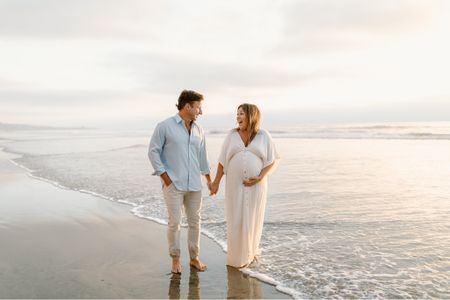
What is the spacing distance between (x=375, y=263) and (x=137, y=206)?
17.9ft

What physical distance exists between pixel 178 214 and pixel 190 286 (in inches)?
32.5

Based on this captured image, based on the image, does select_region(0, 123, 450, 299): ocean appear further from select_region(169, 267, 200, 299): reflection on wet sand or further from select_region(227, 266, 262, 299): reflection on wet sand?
select_region(169, 267, 200, 299): reflection on wet sand

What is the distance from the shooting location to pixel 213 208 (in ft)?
30.0

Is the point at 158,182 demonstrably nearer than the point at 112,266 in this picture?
No

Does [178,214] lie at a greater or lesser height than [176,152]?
lesser

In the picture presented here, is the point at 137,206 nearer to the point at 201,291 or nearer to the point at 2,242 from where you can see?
the point at 2,242

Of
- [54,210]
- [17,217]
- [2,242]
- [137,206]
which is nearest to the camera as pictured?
[2,242]

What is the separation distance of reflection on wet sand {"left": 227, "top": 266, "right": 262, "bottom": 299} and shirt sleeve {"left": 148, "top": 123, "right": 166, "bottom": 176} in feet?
4.95

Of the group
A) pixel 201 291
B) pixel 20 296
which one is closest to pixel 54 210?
pixel 20 296

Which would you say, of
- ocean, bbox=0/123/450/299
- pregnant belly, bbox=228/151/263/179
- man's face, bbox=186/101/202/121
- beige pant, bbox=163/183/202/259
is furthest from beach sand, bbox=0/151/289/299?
man's face, bbox=186/101/202/121

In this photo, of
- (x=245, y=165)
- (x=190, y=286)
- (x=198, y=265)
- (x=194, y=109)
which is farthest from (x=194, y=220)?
(x=194, y=109)

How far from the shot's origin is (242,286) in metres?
4.86

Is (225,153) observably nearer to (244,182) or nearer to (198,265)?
(244,182)

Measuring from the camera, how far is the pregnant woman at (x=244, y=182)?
5.44m
